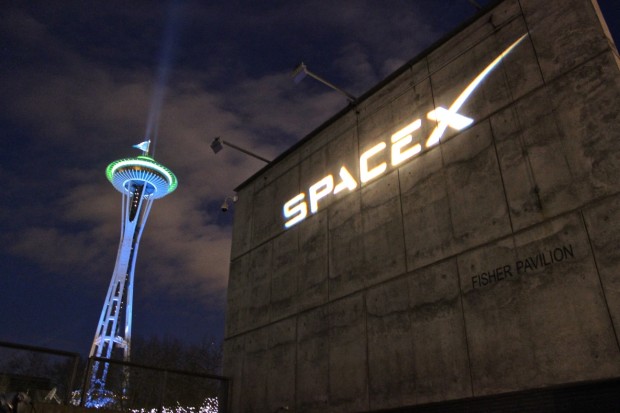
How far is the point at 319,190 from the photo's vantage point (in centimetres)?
1228

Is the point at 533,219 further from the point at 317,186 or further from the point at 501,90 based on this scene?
the point at 317,186

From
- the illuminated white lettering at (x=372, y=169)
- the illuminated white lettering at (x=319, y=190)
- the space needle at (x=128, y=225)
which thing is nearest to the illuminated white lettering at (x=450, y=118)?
the illuminated white lettering at (x=372, y=169)

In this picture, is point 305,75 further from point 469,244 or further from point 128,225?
point 128,225

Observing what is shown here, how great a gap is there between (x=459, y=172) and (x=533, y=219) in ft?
5.61

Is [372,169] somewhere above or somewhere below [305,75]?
below

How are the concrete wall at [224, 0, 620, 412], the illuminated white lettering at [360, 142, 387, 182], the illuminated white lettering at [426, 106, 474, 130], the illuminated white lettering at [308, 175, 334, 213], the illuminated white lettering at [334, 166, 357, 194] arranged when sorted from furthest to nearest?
the illuminated white lettering at [308, 175, 334, 213] → the illuminated white lettering at [334, 166, 357, 194] → the illuminated white lettering at [360, 142, 387, 182] → the illuminated white lettering at [426, 106, 474, 130] → the concrete wall at [224, 0, 620, 412]

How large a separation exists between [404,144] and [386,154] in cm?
54

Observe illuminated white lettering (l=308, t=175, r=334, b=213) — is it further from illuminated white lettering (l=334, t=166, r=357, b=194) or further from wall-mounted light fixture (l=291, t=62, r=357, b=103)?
wall-mounted light fixture (l=291, t=62, r=357, b=103)

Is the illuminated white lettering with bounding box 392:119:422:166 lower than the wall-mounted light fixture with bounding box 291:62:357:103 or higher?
lower

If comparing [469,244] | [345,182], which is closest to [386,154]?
[345,182]

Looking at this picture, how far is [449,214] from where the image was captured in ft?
28.6

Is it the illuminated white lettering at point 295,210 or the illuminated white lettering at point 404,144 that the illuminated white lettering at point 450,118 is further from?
the illuminated white lettering at point 295,210

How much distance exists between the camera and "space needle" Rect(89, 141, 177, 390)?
54594 millimetres

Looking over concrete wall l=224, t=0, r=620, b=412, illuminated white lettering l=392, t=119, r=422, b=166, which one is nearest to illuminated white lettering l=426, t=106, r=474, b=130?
concrete wall l=224, t=0, r=620, b=412
